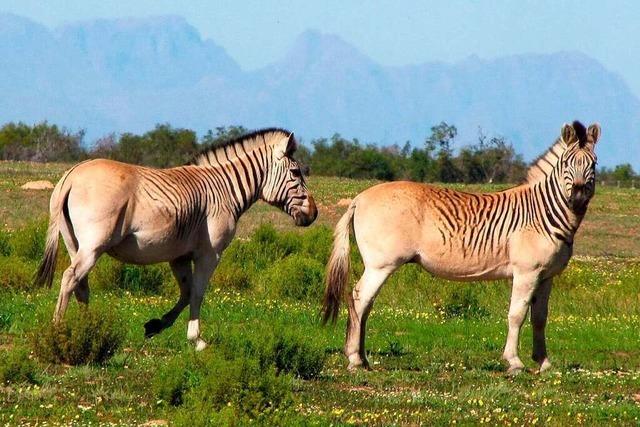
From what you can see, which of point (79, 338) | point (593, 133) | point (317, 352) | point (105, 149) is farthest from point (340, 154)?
point (79, 338)

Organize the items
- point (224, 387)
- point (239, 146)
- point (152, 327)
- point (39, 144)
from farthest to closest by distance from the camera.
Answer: point (39, 144)
point (239, 146)
point (152, 327)
point (224, 387)

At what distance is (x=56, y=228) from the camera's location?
12062mm

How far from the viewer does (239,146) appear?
45.4 feet

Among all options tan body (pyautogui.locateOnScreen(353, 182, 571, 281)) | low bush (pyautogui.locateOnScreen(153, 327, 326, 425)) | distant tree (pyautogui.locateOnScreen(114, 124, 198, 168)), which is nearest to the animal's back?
tan body (pyautogui.locateOnScreen(353, 182, 571, 281))

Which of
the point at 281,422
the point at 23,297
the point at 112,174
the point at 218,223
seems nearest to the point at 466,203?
the point at 218,223

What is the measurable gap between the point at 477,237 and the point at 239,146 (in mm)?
2987

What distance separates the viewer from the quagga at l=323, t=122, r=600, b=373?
40.0 ft

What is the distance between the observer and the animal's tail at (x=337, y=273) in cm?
1245

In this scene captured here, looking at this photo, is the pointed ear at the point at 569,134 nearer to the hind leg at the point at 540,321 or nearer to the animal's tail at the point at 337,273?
the hind leg at the point at 540,321

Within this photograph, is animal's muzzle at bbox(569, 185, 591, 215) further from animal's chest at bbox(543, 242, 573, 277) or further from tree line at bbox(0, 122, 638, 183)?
tree line at bbox(0, 122, 638, 183)

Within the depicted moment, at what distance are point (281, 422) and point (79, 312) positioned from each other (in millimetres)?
4055

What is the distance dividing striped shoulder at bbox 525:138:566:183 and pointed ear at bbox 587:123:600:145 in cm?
32

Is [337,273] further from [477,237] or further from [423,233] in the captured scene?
[477,237]

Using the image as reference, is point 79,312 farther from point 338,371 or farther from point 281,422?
point 281,422
